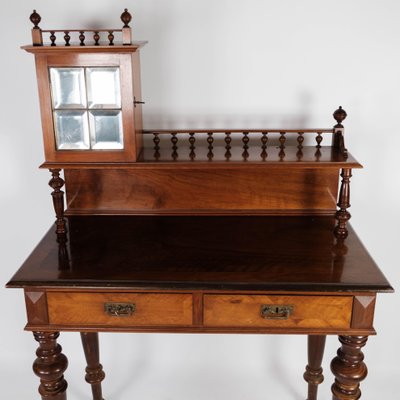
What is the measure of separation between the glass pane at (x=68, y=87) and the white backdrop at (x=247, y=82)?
0.34 meters

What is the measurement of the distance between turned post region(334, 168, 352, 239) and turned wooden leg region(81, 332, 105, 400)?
1002 mm

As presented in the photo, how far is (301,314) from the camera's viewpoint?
1.73 metres

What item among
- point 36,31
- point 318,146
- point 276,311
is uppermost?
point 36,31

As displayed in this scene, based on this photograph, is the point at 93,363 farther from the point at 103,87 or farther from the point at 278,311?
the point at 103,87

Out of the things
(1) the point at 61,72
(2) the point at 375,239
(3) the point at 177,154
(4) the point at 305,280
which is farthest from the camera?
(2) the point at 375,239

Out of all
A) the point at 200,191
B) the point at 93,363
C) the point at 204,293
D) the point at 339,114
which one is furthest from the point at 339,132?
the point at 93,363

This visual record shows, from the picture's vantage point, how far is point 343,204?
75.6 inches

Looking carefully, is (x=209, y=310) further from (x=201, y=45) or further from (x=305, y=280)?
(x=201, y=45)

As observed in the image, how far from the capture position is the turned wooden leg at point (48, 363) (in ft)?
5.87

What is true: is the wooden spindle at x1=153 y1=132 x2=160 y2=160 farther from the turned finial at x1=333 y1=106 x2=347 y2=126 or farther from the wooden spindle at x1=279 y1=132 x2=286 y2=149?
the turned finial at x1=333 y1=106 x2=347 y2=126

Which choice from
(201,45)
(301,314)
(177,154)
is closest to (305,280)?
(301,314)

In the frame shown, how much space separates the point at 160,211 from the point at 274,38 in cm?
73

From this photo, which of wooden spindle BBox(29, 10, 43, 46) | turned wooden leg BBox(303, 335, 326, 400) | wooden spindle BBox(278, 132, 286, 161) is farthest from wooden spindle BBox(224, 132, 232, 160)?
turned wooden leg BBox(303, 335, 326, 400)

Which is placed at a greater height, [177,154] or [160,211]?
[177,154]
